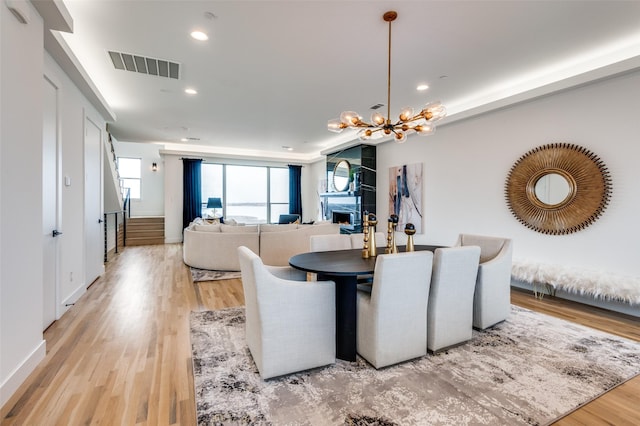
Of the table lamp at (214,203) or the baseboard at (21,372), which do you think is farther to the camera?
the table lamp at (214,203)

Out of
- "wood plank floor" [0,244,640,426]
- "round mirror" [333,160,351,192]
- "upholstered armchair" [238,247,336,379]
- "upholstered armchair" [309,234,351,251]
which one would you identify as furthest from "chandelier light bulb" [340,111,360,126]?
"round mirror" [333,160,351,192]

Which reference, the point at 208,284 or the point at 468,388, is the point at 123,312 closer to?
the point at 208,284

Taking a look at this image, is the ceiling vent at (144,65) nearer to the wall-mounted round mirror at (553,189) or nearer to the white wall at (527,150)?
the white wall at (527,150)

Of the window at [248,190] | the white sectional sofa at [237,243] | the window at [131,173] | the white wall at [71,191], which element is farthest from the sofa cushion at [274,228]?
the window at [131,173]

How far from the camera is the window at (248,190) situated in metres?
9.30

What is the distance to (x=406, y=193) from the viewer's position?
20.3ft

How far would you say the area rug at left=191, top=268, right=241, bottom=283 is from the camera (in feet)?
15.5

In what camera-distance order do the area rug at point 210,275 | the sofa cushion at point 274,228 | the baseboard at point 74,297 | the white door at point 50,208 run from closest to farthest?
the white door at point 50,208 → the baseboard at point 74,297 → the area rug at point 210,275 → the sofa cushion at point 274,228

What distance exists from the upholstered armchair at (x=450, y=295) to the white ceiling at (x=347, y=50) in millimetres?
2050

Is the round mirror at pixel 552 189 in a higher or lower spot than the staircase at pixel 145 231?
higher

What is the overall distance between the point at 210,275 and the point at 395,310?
3640mm

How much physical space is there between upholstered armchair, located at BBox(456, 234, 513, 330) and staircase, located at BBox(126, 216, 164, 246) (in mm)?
8376

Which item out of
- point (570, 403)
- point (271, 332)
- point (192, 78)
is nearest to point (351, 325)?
point (271, 332)

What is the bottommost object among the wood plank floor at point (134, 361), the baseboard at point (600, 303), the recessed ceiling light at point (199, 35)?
the wood plank floor at point (134, 361)
